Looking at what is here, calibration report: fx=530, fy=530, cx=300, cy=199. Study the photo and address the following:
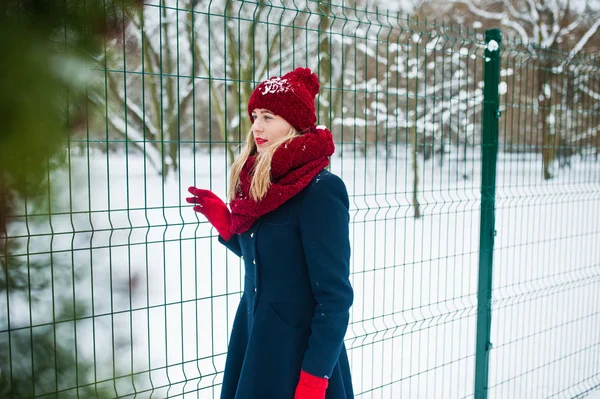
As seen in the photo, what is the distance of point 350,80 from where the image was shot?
966cm

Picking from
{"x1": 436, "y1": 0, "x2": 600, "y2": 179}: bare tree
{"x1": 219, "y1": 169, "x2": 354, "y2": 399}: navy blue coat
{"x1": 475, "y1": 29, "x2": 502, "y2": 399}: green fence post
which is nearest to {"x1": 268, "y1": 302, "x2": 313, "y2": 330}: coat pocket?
{"x1": 219, "y1": 169, "x2": 354, "y2": 399}: navy blue coat

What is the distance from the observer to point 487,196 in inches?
123

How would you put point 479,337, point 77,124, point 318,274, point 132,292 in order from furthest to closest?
point 479,337 < point 318,274 < point 132,292 < point 77,124

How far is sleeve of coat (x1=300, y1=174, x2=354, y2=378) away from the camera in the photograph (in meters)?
1.62

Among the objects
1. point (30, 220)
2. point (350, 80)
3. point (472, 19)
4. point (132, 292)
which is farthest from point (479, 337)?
point (472, 19)

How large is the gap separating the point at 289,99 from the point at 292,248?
48 cm

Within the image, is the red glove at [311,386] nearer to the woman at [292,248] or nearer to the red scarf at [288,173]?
the woman at [292,248]

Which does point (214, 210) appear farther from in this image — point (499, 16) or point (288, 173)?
point (499, 16)

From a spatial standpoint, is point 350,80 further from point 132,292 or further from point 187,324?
point 132,292

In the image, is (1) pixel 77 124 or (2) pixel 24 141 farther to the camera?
(1) pixel 77 124

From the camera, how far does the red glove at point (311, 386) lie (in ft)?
5.31

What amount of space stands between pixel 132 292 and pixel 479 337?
271 centimetres

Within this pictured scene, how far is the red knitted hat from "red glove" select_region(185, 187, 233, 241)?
1.13 ft

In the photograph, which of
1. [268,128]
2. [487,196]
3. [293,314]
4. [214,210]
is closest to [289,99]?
[268,128]
